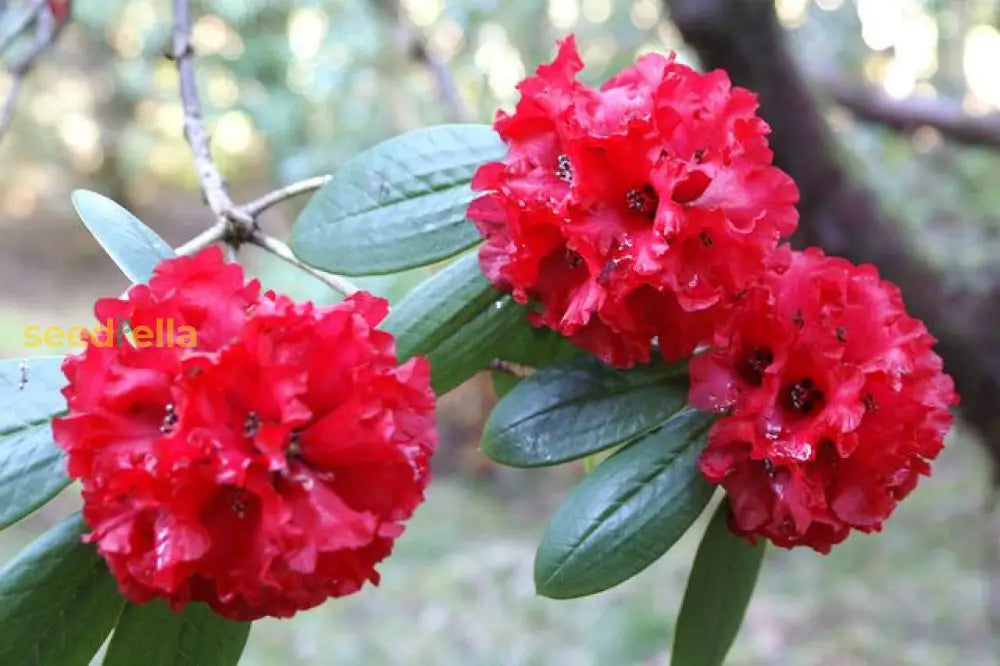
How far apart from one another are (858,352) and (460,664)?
1742 millimetres

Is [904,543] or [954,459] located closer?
[904,543]

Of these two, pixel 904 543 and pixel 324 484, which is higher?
pixel 324 484

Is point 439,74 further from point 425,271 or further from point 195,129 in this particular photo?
point 195,129

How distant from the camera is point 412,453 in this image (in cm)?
54

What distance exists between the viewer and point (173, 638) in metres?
0.61

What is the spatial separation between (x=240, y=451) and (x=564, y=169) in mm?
280

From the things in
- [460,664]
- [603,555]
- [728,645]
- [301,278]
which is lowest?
[460,664]

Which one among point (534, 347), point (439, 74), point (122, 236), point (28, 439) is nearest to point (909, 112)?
point (439, 74)

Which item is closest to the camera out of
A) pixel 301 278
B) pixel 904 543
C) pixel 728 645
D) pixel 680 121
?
pixel 680 121

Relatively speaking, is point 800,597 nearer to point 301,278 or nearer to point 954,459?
point 954,459

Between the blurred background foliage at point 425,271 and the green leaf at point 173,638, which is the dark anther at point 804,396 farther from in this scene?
the blurred background foliage at point 425,271

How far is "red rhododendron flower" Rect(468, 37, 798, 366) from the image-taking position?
0.60 meters

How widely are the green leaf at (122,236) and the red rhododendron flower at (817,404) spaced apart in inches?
15.0

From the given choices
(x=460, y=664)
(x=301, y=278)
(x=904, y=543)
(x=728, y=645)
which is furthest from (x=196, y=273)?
(x=904, y=543)
